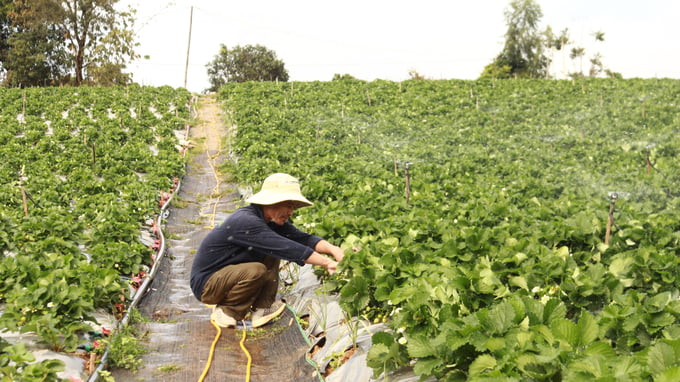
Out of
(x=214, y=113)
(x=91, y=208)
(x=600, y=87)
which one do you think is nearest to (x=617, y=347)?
(x=91, y=208)

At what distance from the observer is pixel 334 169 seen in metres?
11.6

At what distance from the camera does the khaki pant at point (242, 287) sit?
5.41 m

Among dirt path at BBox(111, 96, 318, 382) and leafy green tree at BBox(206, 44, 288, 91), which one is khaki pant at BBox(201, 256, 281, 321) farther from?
leafy green tree at BBox(206, 44, 288, 91)

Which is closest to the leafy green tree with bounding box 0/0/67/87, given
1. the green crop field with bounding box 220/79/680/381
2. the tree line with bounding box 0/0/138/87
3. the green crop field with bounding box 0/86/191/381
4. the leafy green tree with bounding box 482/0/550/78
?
the tree line with bounding box 0/0/138/87

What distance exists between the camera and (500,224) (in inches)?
262

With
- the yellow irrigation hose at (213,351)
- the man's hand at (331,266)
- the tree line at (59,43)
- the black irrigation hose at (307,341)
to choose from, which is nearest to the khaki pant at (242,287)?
the yellow irrigation hose at (213,351)

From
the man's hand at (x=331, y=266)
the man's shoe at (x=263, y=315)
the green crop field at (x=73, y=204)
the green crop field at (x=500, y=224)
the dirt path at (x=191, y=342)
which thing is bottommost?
the dirt path at (x=191, y=342)

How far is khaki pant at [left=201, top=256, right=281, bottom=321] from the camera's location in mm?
5406

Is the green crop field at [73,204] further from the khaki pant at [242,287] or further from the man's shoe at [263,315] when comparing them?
the man's shoe at [263,315]

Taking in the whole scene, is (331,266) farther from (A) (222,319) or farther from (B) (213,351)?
(A) (222,319)

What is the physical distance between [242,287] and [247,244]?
44 cm

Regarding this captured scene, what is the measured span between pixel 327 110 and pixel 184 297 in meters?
14.3

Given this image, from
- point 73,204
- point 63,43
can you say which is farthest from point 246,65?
point 73,204

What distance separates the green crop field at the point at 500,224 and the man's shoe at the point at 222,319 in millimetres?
954
